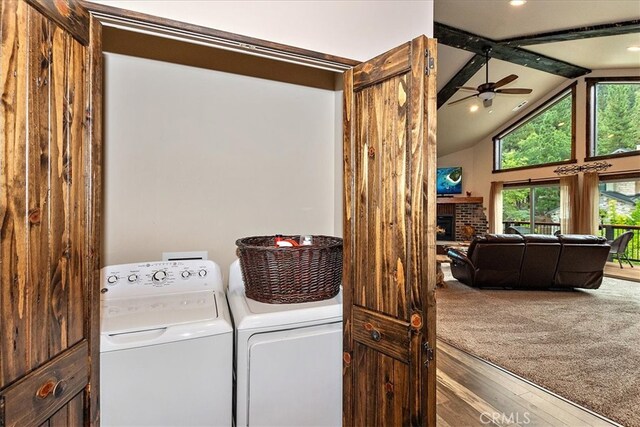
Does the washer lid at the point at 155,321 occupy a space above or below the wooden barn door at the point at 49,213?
below

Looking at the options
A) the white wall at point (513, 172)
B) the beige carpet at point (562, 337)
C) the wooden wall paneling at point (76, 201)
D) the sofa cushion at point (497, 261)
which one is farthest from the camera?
the white wall at point (513, 172)

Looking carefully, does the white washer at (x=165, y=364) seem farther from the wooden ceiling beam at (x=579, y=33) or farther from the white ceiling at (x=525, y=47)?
the wooden ceiling beam at (x=579, y=33)

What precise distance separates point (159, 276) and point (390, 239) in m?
1.18

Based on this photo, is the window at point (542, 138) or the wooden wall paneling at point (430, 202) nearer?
the wooden wall paneling at point (430, 202)

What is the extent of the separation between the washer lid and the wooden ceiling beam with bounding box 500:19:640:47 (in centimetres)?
641

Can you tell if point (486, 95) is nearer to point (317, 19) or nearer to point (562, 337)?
point (562, 337)

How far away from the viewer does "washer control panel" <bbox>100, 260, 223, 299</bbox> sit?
1633mm

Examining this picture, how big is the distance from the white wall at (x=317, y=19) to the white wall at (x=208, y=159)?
0.87 metres

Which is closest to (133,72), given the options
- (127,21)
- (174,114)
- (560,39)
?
(174,114)

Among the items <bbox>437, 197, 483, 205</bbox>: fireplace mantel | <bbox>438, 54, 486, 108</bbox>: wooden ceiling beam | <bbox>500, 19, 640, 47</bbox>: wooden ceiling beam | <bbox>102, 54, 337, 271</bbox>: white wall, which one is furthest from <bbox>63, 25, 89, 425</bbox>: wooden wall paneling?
<bbox>437, 197, 483, 205</bbox>: fireplace mantel

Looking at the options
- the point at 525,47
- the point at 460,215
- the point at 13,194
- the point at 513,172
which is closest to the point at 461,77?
the point at 525,47

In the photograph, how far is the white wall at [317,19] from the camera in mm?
1241

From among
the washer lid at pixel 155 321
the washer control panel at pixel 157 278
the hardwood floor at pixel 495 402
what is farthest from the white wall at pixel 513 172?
the washer lid at pixel 155 321

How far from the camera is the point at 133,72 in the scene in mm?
1980
